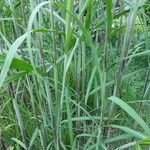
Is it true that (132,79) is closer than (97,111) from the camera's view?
No

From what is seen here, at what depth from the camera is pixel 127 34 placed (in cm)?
82

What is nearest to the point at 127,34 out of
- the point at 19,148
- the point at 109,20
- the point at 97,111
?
the point at 109,20

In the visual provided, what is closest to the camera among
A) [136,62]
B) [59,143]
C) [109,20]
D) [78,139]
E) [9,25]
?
[109,20]

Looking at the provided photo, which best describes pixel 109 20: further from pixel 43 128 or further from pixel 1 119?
pixel 1 119

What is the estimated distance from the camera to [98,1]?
1.04 m

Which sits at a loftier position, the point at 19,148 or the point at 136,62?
the point at 136,62

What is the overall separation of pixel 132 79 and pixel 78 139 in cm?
29

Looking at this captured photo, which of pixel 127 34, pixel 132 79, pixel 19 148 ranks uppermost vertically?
pixel 127 34

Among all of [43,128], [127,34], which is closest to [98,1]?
[127,34]

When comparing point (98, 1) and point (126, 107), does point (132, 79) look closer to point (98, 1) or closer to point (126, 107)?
point (98, 1)

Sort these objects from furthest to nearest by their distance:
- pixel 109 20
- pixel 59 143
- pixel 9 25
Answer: pixel 9 25 → pixel 59 143 → pixel 109 20

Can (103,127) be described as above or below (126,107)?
below

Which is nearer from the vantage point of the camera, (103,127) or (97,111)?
(103,127)

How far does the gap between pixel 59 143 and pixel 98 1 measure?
397 millimetres
